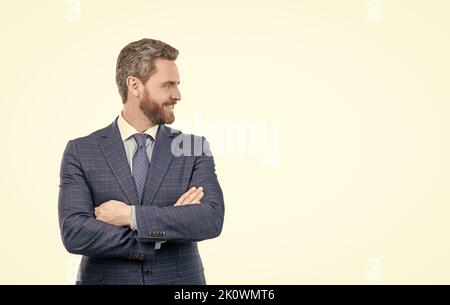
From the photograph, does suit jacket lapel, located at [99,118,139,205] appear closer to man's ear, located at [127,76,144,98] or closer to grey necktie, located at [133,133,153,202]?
grey necktie, located at [133,133,153,202]

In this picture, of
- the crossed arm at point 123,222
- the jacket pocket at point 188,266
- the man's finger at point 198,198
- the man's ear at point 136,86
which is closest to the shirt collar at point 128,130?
the man's ear at point 136,86

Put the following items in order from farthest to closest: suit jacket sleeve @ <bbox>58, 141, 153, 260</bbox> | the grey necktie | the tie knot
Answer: the tie knot
the grey necktie
suit jacket sleeve @ <bbox>58, 141, 153, 260</bbox>

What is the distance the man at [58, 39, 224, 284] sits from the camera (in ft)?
11.8

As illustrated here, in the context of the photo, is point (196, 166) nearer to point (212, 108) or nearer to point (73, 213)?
point (73, 213)

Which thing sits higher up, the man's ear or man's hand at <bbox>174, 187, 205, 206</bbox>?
the man's ear

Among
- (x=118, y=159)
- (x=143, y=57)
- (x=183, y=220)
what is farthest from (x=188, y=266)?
(x=143, y=57)

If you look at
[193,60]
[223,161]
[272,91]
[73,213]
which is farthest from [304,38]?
[73,213]

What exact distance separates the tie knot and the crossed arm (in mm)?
381

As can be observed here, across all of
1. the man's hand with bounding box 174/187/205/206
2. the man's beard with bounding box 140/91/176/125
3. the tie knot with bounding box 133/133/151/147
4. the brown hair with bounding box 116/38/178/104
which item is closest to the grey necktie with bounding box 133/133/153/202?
the tie knot with bounding box 133/133/151/147

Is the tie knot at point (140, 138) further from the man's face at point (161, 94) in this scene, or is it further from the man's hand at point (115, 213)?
the man's hand at point (115, 213)

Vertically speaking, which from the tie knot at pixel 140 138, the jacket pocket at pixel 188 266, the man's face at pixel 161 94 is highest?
the man's face at pixel 161 94

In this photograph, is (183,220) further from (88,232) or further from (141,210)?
(88,232)

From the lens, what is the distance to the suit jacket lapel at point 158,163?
379cm

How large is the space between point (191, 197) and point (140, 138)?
0.49 meters
